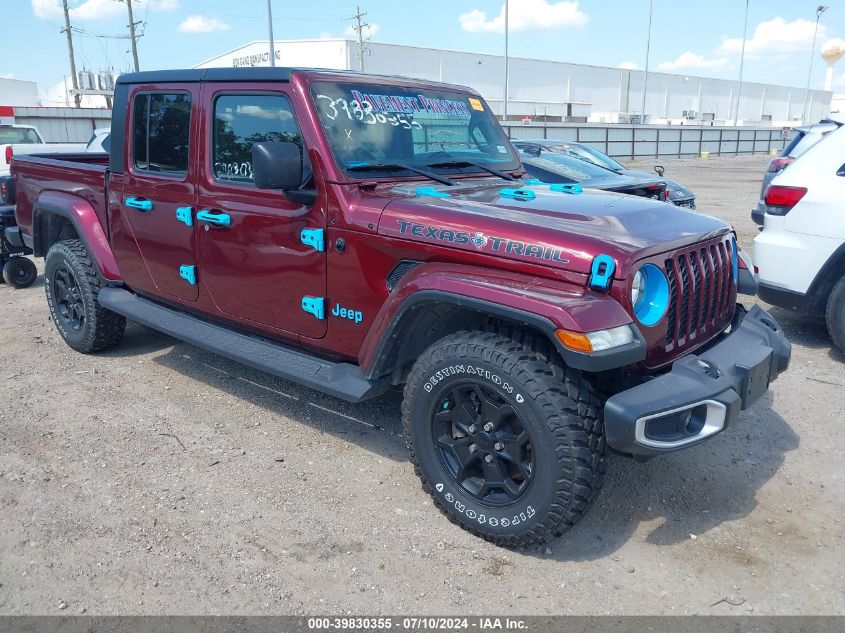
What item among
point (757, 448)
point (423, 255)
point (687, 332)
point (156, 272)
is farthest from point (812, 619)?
point (156, 272)

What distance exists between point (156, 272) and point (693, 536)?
3517mm

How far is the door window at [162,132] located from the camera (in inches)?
168

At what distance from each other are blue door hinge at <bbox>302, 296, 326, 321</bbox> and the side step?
25cm

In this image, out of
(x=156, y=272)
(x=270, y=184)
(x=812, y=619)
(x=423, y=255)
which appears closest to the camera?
(x=812, y=619)

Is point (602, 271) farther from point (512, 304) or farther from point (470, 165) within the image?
point (470, 165)

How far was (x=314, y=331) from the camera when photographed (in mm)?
3682

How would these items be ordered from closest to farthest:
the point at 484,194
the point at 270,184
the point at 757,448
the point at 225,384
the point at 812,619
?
the point at 812,619 < the point at 270,184 < the point at 484,194 < the point at 757,448 < the point at 225,384

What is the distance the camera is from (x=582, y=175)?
841 cm

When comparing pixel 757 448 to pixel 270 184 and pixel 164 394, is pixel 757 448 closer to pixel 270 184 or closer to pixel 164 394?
pixel 270 184

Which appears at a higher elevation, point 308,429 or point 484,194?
point 484,194

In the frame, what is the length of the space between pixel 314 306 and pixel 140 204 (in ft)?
5.55

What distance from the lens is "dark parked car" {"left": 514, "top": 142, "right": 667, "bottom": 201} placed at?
26.0ft

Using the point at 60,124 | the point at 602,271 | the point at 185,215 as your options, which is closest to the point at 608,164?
the point at 185,215

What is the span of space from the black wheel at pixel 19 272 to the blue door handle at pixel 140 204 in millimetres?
4054
